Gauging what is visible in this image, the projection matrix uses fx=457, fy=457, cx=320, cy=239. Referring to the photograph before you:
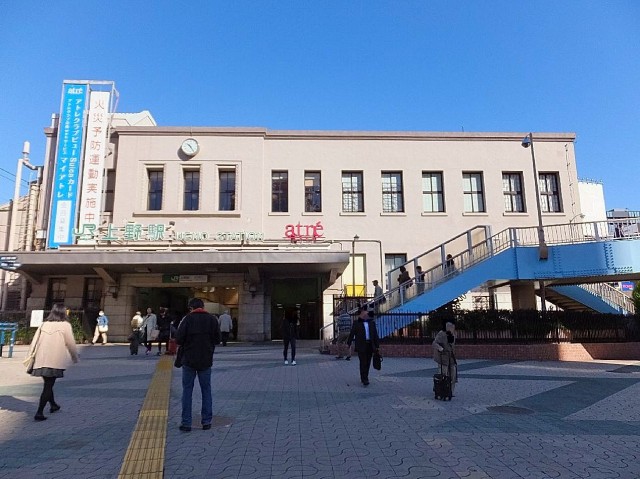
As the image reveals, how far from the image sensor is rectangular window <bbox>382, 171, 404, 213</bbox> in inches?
987

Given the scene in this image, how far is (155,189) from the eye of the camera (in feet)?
81.8

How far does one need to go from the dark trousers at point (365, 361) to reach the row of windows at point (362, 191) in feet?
50.0

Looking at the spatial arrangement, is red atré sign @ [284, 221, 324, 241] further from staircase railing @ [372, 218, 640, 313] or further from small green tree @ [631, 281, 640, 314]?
small green tree @ [631, 281, 640, 314]

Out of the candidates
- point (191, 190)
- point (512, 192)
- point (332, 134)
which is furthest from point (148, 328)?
point (512, 192)

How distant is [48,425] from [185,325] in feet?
8.10

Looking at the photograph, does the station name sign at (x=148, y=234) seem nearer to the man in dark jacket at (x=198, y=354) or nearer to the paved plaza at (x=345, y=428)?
the paved plaza at (x=345, y=428)

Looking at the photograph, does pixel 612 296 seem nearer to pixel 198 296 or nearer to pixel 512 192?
pixel 512 192

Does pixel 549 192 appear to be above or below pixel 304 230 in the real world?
above

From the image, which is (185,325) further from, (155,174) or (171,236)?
(155,174)

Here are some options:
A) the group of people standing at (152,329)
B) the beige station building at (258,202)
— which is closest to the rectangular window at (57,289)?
the beige station building at (258,202)

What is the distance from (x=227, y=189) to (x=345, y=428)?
20.1 metres

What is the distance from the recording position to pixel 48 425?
255 inches

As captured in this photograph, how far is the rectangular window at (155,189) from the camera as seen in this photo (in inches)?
972

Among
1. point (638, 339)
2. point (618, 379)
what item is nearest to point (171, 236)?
point (618, 379)
